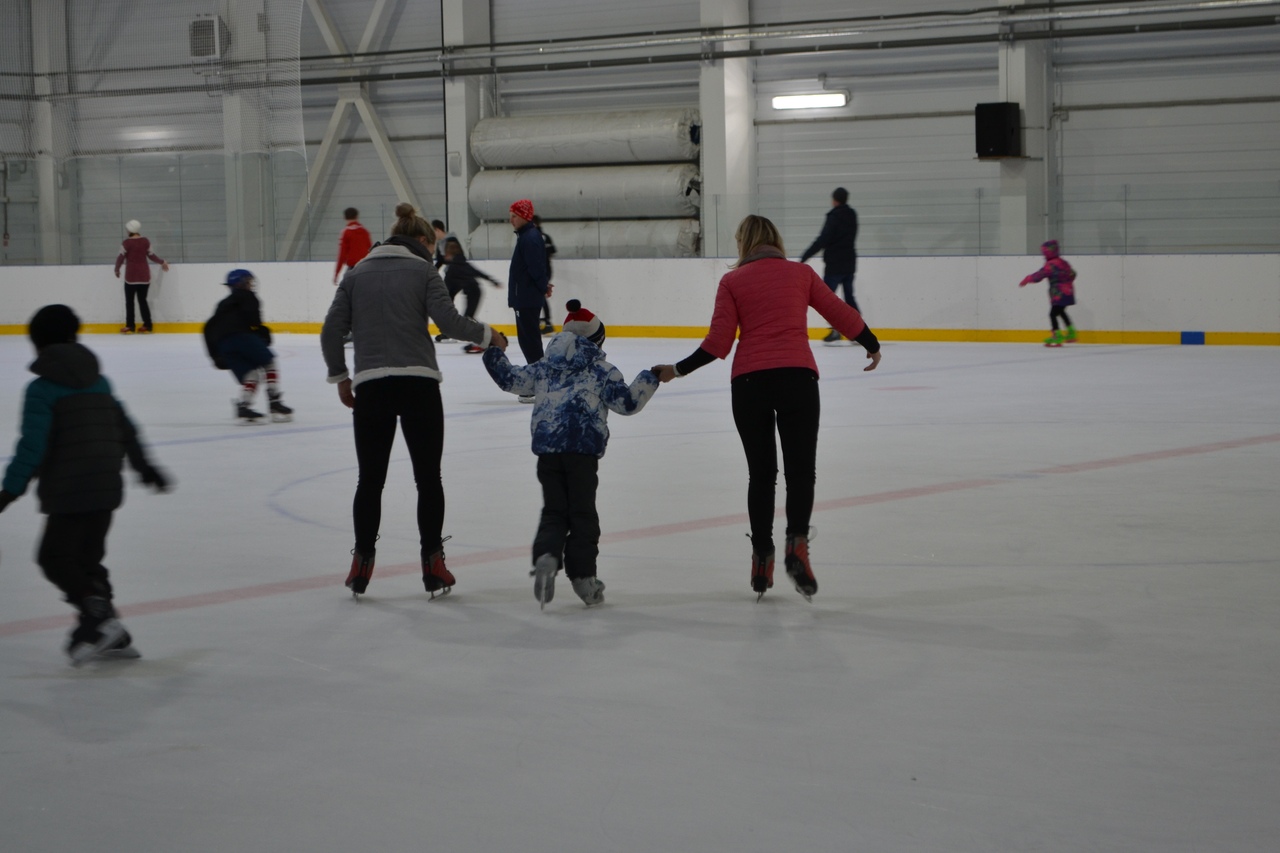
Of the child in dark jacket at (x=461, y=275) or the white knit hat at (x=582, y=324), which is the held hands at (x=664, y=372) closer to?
the white knit hat at (x=582, y=324)

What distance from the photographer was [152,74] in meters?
28.7

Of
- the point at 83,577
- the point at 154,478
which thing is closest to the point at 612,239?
the point at 154,478

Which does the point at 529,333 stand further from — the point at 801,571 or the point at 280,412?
the point at 801,571

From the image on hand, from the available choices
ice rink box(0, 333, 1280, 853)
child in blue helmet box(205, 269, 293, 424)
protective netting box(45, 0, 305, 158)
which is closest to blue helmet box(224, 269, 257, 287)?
child in blue helmet box(205, 269, 293, 424)

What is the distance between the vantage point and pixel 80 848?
9.64 feet

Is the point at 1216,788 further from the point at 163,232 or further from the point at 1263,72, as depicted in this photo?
the point at 163,232

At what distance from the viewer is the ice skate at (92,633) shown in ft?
14.3

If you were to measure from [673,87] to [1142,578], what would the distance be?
68.1ft

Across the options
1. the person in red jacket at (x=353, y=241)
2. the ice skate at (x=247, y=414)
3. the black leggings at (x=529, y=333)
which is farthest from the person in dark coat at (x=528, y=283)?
the person in red jacket at (x=353, y=241)

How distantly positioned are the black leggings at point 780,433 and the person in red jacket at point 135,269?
63.8ft

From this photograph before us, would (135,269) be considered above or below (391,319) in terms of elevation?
above

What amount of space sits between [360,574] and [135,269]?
19449 mm

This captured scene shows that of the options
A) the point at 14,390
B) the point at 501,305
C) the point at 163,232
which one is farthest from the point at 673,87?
the point at 14,390

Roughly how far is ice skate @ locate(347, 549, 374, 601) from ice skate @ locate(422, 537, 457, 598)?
7.0 inches
